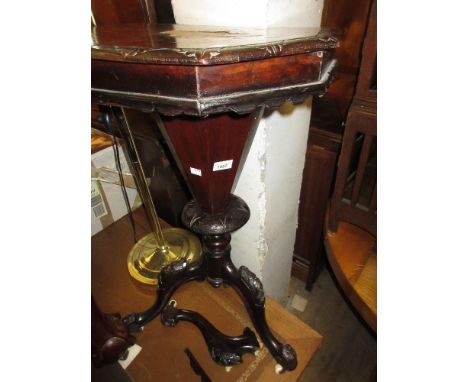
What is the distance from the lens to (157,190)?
1.45 m

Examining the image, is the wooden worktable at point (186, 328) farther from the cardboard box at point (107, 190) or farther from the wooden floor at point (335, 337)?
the wooden floor at point (335, 337)

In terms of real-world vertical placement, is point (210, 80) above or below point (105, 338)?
above

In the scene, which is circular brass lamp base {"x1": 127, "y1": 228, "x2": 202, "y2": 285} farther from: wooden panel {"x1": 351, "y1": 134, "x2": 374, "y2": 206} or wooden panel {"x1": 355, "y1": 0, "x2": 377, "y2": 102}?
wooden panel {"x1": 355, "y1": 0, "x2": 377, "y2": 102}

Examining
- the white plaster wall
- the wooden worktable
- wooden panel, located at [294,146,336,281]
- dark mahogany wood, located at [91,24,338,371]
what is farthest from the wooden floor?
dark mahogany wood, located at [91,24,338,371]

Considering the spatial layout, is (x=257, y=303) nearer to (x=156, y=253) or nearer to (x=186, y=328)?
(x=186, y=328)

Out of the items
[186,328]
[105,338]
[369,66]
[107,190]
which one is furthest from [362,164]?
[107,190]

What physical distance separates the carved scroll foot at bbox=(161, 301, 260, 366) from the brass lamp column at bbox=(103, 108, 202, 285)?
0.64 ft

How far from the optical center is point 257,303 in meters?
0.97

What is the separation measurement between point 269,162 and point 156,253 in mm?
709

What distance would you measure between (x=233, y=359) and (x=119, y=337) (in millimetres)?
376

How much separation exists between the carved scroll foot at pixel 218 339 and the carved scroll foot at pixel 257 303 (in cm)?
4

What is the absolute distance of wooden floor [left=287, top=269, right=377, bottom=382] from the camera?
1564 millimetres

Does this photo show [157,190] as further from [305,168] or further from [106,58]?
[106,58]
